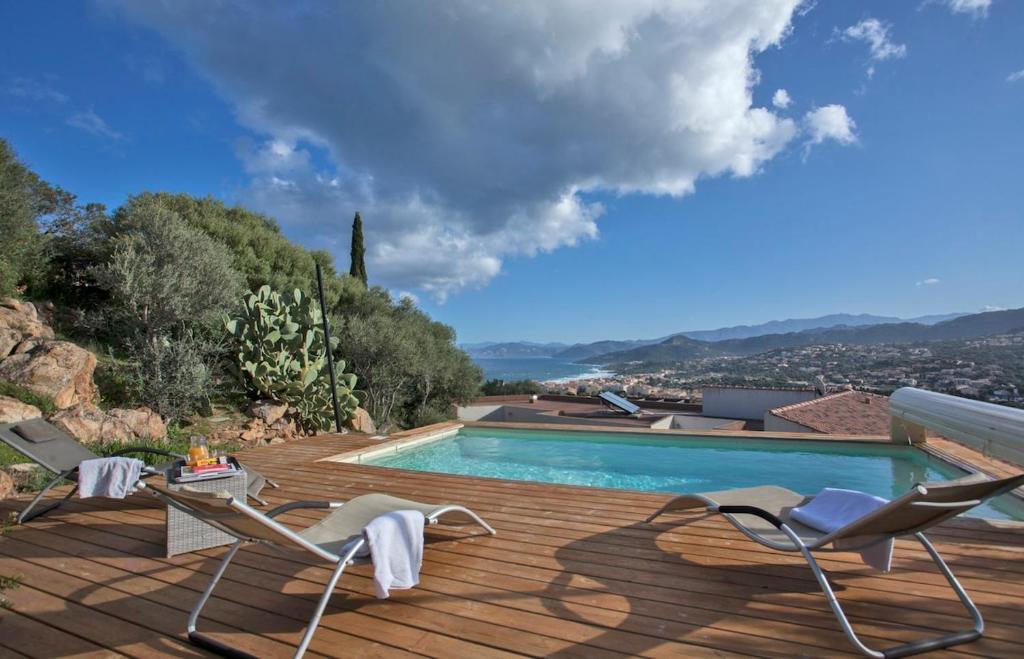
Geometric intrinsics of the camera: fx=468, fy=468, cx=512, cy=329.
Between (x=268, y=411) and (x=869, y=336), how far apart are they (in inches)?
1588

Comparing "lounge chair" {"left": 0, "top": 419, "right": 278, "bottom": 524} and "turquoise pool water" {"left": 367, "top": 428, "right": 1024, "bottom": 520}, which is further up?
"lounge chair" {"left": 0, "top": 419, "right": 278, "bottom": 524}

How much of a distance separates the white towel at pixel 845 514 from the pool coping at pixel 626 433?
10.9ft

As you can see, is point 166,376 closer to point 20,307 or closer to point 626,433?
point 20,307

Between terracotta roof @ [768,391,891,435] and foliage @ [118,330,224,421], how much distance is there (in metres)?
11.3

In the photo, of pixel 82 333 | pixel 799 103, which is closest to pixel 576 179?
pixel 799 103

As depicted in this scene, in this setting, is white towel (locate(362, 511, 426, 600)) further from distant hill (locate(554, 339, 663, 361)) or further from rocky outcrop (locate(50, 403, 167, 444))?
distant hill (locate(554, 339, 663, 361))

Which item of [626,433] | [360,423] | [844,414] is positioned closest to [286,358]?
[360,423]

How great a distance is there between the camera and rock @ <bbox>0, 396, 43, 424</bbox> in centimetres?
501

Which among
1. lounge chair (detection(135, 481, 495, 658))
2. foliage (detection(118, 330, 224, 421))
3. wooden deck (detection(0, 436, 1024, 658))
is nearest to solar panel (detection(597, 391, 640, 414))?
foliage (detection(118, 330, 224, 421))

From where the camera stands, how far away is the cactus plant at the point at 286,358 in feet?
26.1

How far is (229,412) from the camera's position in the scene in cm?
778

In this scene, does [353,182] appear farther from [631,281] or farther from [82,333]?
[631,281]

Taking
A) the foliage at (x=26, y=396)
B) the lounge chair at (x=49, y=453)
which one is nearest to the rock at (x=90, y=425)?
the foliage at (x=26, y=396)

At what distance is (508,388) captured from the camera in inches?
1005
